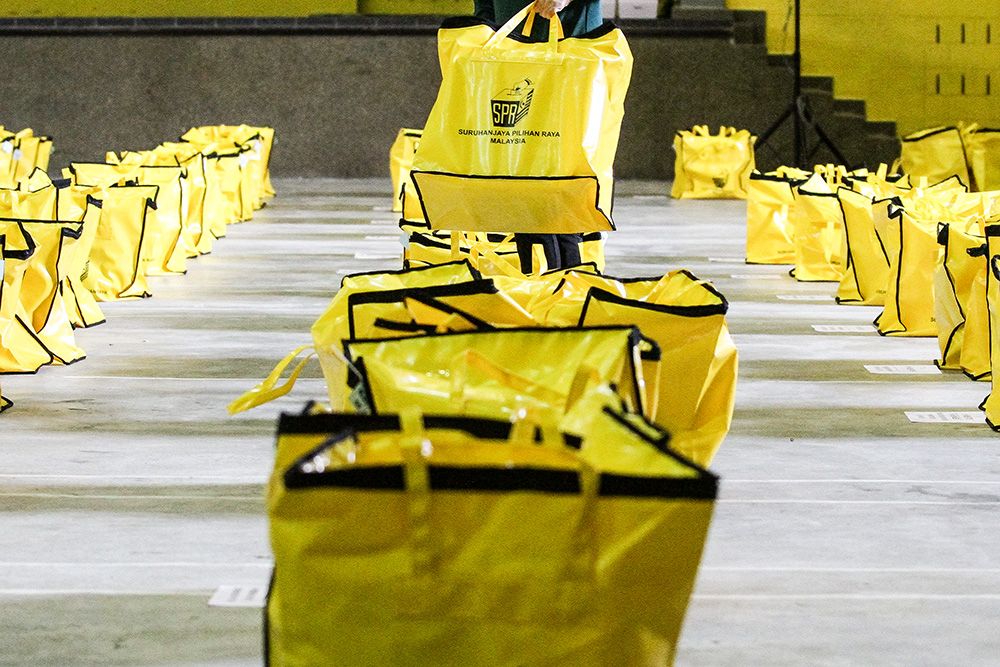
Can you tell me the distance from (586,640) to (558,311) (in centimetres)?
126

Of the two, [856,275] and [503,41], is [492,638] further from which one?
[856,275]

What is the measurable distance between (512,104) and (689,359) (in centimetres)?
120

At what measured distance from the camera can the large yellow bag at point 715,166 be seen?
1236 cm

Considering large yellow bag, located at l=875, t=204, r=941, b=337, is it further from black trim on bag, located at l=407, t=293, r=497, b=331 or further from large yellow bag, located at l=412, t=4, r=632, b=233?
black trim on bag, located at l=407, t=293, r=497, b=331

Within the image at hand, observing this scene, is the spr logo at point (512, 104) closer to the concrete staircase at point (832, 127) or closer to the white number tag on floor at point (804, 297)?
the white number tag on floor at point (804, 297)

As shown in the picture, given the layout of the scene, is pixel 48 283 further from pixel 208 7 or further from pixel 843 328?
pixel 208 7

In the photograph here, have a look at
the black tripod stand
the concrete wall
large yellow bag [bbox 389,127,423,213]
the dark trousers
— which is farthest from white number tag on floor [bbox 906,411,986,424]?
the concrete wall

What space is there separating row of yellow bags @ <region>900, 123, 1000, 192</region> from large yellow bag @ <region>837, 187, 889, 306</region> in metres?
4.64

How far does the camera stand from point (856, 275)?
20.8ft

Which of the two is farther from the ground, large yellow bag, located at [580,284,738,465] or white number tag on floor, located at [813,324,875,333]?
large yellow bag, located at [580,284,738,465]

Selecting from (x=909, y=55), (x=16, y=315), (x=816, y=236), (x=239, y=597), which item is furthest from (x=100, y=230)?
(x=909, y=55)

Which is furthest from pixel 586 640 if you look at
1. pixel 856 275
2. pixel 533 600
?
pixel 856 275

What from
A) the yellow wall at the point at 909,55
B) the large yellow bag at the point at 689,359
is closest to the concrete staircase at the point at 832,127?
the yellow wall at the point at 909,55

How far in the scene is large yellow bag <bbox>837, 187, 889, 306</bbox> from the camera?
6207 mm
